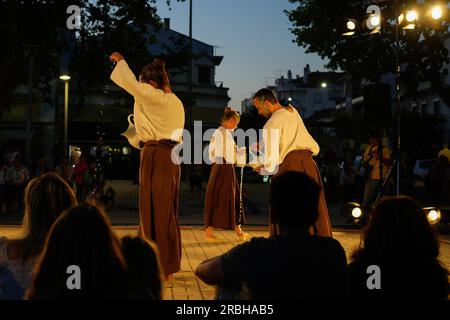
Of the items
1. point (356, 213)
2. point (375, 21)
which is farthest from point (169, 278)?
point (375, 21)

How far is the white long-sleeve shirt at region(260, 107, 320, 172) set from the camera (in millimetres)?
8398

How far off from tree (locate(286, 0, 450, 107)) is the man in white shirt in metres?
20.4

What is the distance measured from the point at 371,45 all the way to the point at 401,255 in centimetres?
2903

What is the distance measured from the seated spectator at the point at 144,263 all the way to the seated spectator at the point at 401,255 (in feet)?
3.47

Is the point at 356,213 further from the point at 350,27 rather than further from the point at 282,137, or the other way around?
the point at 282,137

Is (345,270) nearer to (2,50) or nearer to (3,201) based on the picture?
(3,201)

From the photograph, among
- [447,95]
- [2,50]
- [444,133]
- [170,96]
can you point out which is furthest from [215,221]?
[444,133]

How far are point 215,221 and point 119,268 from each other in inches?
366

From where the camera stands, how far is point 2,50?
24.2 m

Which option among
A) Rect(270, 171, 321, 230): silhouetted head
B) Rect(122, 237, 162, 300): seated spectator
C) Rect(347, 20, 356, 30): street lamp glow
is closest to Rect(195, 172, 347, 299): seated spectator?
Rect(270, 171, 321, 230): silhouetted head

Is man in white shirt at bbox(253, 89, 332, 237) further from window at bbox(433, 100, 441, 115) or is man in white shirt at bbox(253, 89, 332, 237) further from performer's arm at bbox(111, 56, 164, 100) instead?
window at bbox(433, 100, 441, 115)

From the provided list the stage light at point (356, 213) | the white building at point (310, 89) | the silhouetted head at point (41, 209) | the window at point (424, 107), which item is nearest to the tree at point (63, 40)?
the stage light at point (356, 213)

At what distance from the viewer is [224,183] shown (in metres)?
12.7
